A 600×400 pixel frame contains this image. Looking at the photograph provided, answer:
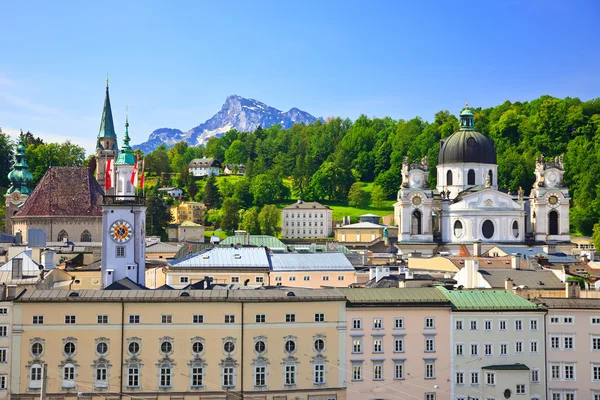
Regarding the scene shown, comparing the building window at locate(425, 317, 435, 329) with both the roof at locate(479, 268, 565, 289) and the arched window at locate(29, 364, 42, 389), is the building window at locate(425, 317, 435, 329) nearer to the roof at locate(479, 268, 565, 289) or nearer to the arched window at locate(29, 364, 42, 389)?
the roof at locate(479, 268, 565, 289)

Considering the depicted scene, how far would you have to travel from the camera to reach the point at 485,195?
4786 inches

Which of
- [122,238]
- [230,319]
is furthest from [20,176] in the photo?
[230,319]

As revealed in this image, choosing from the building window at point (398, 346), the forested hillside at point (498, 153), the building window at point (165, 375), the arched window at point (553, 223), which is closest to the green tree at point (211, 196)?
the forested hillside at point (498, 153)

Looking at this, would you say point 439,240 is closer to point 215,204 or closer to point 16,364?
point 215,204

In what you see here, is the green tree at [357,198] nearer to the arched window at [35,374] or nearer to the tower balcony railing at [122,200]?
the tower balcony railing at [122,200]

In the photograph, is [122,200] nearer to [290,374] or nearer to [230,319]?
[230,319]

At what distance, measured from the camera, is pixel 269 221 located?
151375 millimetres

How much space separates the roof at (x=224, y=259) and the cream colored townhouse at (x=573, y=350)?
87.0ft

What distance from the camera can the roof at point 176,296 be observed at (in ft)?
165

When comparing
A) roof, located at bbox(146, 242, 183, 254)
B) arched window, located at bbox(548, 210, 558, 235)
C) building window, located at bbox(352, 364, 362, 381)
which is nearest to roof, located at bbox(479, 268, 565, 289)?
building window, located at bbox(352, 364, 362, 381)

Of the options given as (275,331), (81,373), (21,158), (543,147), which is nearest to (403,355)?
(275,331)

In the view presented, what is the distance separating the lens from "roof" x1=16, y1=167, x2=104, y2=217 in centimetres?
11081

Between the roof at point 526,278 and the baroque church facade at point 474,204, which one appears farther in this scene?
the baroque church facade at point 474,204

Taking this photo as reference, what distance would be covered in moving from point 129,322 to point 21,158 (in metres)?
94.2
